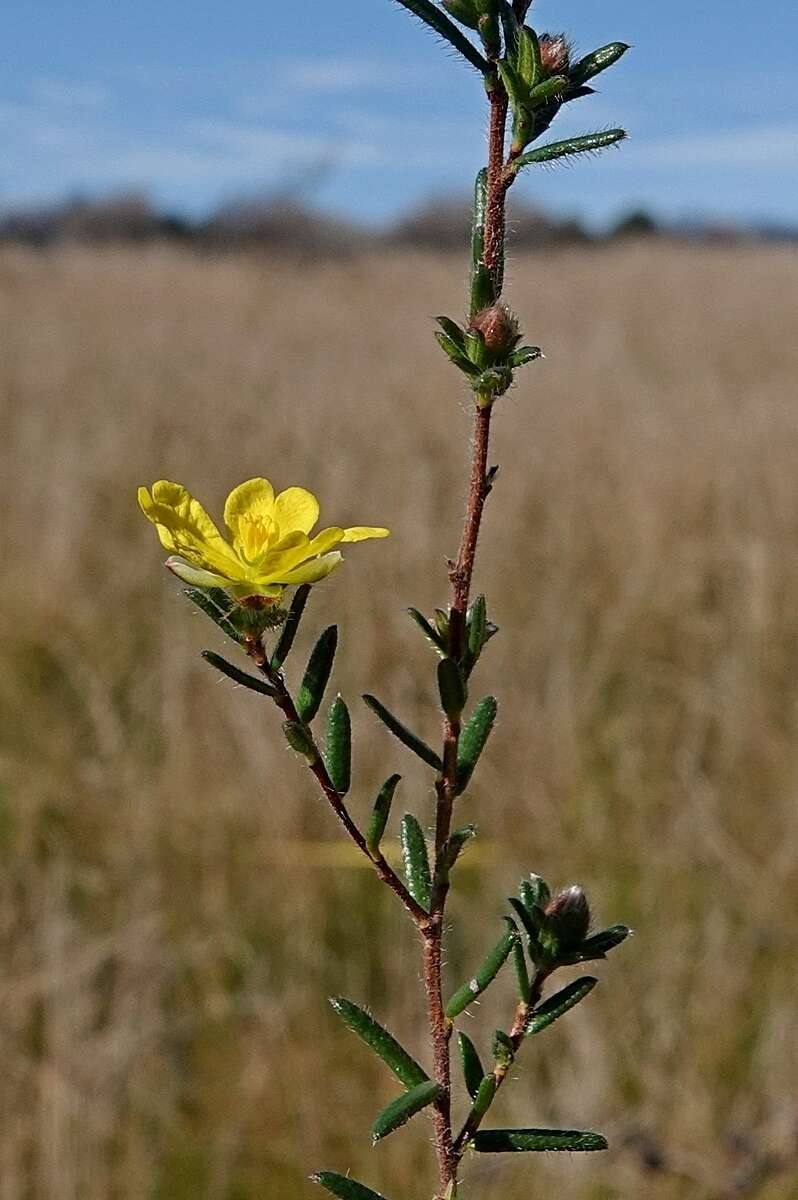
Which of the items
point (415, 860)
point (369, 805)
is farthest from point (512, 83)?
point (369, 805)

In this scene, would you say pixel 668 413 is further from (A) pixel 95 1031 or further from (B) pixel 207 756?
(A) pixel 95 1031

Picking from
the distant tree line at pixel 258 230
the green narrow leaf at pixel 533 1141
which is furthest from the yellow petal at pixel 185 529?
the distant tree line at pixel 258 230

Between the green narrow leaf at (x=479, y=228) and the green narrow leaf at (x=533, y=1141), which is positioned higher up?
the green narrow leaf at (x=479, y=228)

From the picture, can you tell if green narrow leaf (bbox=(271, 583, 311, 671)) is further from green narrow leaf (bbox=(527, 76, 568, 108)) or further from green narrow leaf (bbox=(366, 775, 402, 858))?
green narrow leaf (bbox=(527, 76, 568, 108))

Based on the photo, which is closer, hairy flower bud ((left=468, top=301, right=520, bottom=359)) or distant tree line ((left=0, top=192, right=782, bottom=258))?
hairy flower bud ((left=468, top=301, right=520, bottom=359))

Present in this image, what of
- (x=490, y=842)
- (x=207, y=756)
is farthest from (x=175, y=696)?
(x=490, y=842)

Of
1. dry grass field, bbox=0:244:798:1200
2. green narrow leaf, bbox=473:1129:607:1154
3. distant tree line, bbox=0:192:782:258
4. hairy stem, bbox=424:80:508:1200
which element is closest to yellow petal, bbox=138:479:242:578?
hairy stem, bbox=424:80:508:1200

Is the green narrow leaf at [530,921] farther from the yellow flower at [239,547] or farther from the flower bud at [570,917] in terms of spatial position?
the yellow flower at [239,547]
